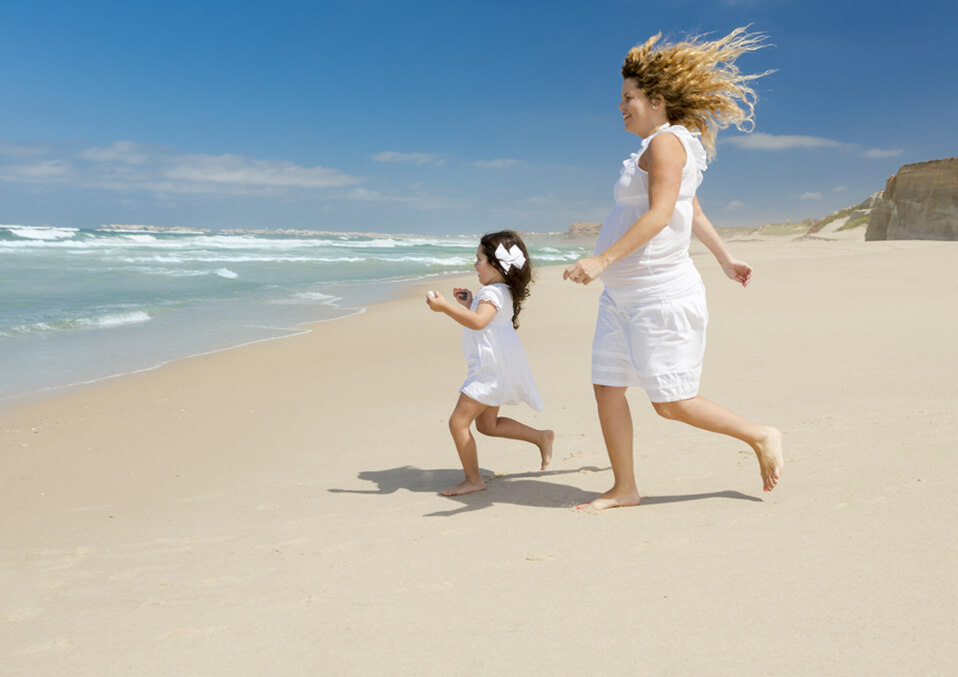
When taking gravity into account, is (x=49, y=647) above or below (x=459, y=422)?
below

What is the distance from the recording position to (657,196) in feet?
9.44

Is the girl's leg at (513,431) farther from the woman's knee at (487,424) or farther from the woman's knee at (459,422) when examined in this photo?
the woman's knee at (459,422)

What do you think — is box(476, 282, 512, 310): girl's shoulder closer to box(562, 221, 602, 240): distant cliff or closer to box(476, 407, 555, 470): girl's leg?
box(476, 407, 555, 470): girl's leg

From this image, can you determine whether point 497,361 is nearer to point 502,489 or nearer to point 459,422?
point 459,422

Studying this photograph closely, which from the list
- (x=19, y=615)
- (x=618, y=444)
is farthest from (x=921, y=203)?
(x=19, y=615)

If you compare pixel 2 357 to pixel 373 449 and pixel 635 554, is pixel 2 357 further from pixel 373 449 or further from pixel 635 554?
pixel 635 554

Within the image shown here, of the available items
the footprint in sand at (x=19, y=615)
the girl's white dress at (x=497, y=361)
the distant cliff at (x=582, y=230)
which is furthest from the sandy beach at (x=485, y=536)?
the distant cliff at (x=582, y=230)

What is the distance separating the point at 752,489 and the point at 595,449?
1.20m

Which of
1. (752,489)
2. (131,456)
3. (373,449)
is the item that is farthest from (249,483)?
(752,489)

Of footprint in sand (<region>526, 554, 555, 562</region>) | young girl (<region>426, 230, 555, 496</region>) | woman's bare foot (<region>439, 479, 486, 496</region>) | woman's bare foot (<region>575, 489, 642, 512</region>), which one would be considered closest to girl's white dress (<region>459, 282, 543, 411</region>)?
young girl (<region>426, 230, 555, 496</region>)

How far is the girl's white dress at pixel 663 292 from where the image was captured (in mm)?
2982

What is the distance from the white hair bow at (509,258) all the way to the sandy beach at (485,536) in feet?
3.63

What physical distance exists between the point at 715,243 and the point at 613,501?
1285 mm

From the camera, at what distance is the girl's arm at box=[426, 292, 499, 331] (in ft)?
11.7
